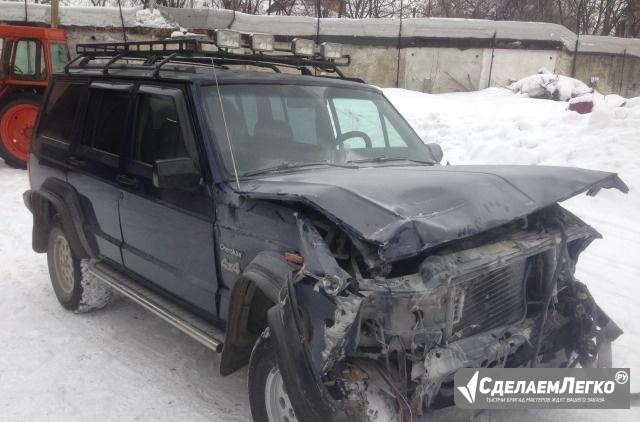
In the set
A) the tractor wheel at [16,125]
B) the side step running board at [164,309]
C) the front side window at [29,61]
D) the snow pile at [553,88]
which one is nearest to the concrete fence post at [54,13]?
the front side window at [29,61]

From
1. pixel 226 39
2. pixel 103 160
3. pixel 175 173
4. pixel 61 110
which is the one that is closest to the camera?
pixel 175 173

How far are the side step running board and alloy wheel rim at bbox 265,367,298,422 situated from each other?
0.43m

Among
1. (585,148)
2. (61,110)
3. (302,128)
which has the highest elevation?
(302,128)

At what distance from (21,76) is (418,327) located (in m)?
10.1

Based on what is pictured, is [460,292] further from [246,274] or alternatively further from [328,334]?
[246,274]

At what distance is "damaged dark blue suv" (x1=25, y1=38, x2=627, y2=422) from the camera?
7.72 feet

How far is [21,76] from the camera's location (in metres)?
10.2

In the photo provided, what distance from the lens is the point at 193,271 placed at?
333 centimetres

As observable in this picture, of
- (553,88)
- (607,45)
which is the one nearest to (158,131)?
(553,88)

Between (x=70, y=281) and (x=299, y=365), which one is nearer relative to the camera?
(x=299, y=365)

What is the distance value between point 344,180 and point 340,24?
15.2m

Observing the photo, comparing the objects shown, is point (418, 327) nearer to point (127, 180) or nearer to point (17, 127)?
point (127, 180)

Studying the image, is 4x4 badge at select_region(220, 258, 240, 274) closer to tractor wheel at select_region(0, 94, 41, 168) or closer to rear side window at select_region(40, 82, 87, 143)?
rear side window at select_region(40, 82, 87, 143)

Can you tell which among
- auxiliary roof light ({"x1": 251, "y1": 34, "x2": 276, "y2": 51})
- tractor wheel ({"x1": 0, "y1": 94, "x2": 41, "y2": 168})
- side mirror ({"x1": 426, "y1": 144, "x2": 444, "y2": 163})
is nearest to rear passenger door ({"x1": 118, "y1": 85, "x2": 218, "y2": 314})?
auxiliary roof light ({"x1": 251, "y1": 34, "x2": 276, "y2": 51})
